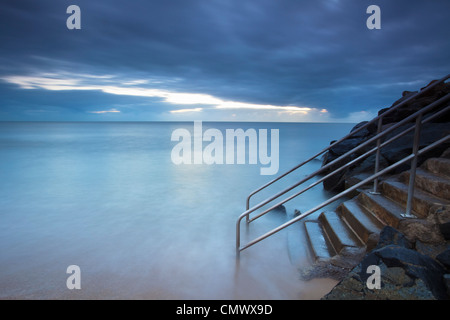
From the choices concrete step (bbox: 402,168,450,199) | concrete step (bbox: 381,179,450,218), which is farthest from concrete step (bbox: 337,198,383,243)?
concrete step (bbox: 402,168,450,199)

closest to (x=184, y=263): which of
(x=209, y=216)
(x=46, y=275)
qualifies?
(x=46, y=275)

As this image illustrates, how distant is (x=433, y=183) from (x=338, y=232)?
4.04ft

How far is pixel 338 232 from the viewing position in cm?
354

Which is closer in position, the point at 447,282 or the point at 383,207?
the point at 447,282

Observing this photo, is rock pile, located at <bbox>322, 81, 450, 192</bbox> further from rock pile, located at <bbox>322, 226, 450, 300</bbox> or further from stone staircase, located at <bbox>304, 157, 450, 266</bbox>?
rock pile, located at <bbox>322, 226, 450, 300</bbox>

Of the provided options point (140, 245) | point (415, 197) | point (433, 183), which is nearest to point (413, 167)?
point (415, 197)

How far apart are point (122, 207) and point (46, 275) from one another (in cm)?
302

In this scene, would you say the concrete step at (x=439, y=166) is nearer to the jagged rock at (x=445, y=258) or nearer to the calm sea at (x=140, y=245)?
the jagged rock at (x=445, y=258)

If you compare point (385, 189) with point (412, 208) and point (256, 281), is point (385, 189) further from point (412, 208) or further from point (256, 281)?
point (256, 281)

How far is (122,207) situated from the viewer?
627cm

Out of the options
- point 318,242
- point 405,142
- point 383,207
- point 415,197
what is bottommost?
point 318,242

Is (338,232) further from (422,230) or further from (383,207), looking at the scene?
(422,230)
